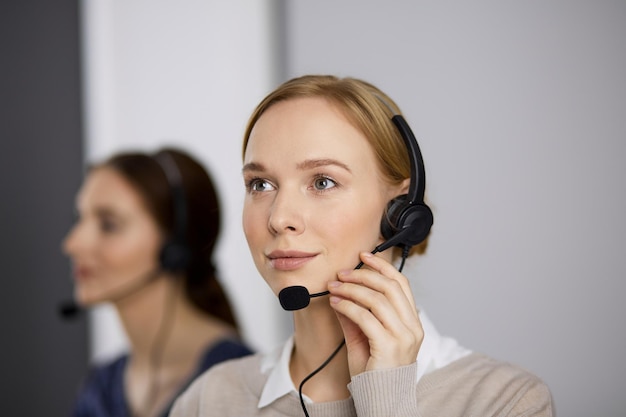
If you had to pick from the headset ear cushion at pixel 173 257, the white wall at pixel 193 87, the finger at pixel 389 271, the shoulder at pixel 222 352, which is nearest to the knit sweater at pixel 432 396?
the finger at pixel 389 271

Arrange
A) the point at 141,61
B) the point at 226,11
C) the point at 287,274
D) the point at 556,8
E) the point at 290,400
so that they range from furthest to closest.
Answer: the point at 141,61
the point at 226,11
the point at 556,8
the point at 290,400
the point at 287,274

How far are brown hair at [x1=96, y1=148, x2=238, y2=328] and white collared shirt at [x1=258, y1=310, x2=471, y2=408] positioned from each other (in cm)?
88

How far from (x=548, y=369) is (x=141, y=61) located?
6.45 ft

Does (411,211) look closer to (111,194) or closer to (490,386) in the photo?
(490,386)

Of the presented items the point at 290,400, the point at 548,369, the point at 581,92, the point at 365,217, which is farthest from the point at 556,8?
the point at 290,400

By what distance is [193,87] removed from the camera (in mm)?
2387

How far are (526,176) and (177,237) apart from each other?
109 cm

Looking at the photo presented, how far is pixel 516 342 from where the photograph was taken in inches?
51.9

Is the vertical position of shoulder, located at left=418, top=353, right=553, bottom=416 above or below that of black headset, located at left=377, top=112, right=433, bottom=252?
below

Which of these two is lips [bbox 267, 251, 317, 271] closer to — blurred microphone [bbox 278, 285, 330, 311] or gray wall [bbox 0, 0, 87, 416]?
blurred microphone [bbox 278, 285, 330, 311]

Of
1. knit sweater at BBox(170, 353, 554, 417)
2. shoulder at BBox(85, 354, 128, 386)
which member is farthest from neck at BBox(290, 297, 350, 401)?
shoulder at BBox(85, 354, 128, 386)

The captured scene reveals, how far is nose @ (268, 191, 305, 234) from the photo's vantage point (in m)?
0.99

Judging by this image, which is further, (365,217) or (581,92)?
(581,92)

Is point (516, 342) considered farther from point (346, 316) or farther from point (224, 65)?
point (224, 65)
